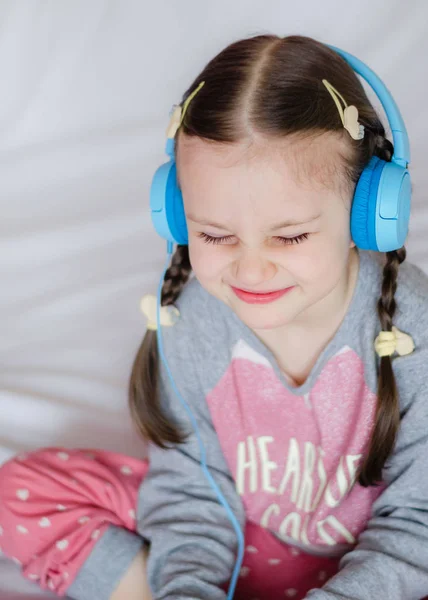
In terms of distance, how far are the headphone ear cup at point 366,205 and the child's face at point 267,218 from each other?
0.6 inches

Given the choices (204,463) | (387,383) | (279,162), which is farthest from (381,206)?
(204,463)

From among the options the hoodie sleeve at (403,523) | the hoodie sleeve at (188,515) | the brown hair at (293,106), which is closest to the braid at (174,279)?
the hoodie sleeve at (188,515)

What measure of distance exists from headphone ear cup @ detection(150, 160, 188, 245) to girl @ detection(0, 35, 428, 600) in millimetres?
30

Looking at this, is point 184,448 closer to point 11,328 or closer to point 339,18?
point 11,328

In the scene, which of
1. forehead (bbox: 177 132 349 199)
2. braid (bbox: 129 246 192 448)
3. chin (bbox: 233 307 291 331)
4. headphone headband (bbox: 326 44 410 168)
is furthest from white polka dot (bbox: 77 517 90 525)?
headphone headband (bbox: 326 44 410 168)

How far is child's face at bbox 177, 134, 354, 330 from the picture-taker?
0.93 meters

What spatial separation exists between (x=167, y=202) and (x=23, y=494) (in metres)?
0.48

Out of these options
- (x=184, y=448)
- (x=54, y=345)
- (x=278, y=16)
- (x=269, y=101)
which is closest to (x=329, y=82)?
(x=269, y=101)

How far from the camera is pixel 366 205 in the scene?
960 mm

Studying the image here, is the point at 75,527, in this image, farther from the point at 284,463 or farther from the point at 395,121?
the point at 395,121

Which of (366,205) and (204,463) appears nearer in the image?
(366,205)

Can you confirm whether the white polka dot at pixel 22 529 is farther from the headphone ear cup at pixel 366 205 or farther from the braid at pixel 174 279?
the headphone ear cup at pixel 366 205

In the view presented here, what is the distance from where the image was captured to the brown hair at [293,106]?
93 cm

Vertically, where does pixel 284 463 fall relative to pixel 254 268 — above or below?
below
